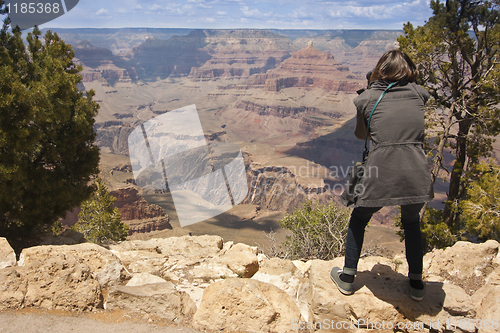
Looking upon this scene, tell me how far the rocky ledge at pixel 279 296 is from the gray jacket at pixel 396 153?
1.33 metres

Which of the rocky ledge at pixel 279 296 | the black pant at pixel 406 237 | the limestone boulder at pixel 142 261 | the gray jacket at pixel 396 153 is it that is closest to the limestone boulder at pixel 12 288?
the rocky ledge at pixel 279 296

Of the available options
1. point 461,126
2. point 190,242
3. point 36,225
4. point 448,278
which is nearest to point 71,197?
point 36,225

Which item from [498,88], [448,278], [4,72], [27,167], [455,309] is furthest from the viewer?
[498,88]

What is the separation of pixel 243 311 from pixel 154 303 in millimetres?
1072

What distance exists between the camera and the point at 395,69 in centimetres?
306

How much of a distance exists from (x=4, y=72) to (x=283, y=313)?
7105 millimetres

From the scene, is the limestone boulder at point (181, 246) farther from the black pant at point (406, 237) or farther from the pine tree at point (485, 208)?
the pine tree at point (485, 208)

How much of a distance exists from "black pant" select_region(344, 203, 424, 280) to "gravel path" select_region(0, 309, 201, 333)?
1892mm

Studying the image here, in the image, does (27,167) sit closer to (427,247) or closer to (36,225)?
(36,225)

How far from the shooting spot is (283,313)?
3.66 metres

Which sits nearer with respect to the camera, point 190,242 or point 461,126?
point 190,242

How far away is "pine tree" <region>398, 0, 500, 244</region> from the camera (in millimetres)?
11453

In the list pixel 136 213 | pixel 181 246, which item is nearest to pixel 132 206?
pixel 136 213

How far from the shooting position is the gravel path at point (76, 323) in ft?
10.5
